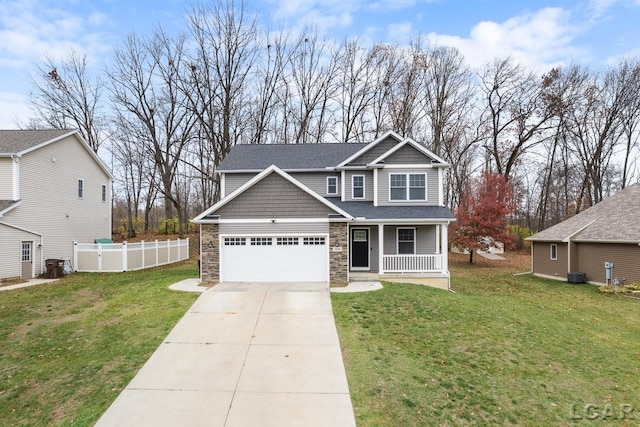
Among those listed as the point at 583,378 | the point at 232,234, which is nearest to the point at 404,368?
the point at 583,378

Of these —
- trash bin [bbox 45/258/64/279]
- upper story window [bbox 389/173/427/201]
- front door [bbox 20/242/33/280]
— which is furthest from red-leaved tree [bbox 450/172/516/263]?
front door [bbox 20/242/33/280]

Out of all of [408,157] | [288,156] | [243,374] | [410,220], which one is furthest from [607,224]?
[243,374]

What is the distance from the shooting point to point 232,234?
1291 centimetres

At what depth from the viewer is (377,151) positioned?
1650 centimetres

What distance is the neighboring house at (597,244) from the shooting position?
15.8 metres

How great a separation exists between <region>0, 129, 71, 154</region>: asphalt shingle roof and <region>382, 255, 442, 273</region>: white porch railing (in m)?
18.0

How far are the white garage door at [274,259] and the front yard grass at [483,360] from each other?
2467 millimetres

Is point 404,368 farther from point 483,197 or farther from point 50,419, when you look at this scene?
point 483,197

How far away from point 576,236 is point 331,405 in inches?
740

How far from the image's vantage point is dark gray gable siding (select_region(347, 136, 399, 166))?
1631cm

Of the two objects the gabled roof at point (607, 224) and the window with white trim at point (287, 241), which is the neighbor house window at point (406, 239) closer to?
the window with white trim at point (287, 241)

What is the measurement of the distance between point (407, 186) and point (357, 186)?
241cm

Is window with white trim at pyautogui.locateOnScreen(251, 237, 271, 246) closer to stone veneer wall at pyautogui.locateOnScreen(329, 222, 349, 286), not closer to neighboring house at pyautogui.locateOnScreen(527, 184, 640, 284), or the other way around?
stone veneer wall at pyautogui.locateOnScreen(329, 222, 349, 286)

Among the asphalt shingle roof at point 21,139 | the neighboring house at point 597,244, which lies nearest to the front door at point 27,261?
the asphalt shingle roof at point 21,139
